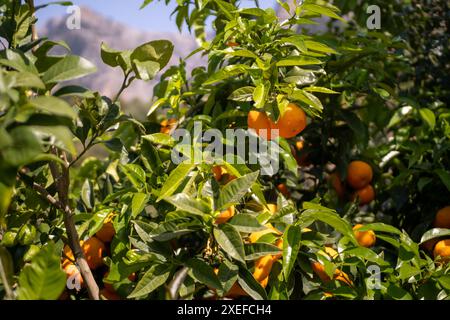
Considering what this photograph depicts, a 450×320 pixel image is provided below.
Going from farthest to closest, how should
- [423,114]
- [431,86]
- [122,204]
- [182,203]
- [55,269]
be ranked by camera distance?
[431,86], [423,114], [122,204], [182,203], [55,269]

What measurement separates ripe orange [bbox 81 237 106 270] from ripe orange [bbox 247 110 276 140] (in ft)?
1.26

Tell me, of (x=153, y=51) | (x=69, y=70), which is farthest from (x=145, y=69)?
(x=69, y=70)

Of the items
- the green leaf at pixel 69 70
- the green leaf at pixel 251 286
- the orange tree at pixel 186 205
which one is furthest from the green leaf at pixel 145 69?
the green leaf at pixel 251 286

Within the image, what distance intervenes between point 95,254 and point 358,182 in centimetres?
74

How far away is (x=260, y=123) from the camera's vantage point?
100 centimetres

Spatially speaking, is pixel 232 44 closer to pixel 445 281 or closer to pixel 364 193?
pixel 364 193

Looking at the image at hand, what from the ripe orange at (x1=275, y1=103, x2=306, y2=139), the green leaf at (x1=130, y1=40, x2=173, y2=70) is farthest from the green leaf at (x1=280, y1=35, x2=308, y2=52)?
the green leaf at (x1=130, y1=40, x2=173, y2=70)

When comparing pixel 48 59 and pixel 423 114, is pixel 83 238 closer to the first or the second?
pixel 48 59

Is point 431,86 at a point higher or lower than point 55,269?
lower

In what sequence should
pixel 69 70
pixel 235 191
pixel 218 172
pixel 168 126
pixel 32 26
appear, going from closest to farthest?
pixel 69 70 → pixel 235 191 → pixel 32 26 → pixel 218 172 → pixel 168 126

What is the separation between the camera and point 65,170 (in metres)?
0.82

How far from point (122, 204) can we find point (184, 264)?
0.22m
